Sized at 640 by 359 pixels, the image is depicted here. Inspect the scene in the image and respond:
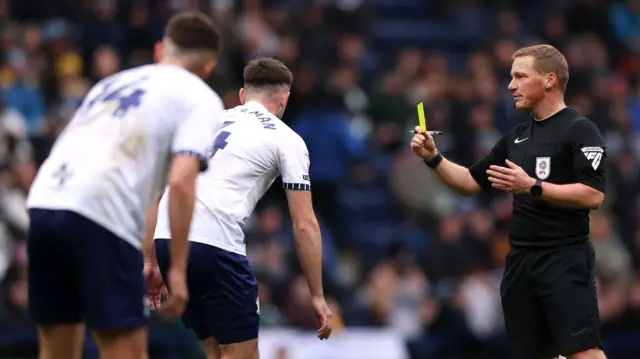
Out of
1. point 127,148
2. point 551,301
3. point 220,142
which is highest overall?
point 127,148

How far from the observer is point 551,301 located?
8211 mm

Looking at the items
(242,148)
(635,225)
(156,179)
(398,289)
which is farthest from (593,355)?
(635,225)

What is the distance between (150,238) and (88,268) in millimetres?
1811

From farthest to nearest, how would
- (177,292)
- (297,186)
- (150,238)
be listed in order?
(297,186), (150,238), (177,292)

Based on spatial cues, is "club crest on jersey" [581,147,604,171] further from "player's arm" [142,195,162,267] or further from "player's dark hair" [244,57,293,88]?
"player's arm" [142,195,162,267]

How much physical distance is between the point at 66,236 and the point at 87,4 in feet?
41.6

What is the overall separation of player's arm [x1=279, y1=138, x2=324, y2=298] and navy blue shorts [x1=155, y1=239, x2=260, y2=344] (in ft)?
1.37

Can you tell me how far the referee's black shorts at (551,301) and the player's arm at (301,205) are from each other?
1366mm

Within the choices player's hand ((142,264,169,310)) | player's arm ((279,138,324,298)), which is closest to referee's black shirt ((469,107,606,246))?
player's arm ((279,138,324,298))

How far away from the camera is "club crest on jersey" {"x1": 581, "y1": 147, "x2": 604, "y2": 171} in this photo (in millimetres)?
8094

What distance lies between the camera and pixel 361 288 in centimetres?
1639

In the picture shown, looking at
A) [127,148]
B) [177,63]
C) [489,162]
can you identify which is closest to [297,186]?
[489,162]

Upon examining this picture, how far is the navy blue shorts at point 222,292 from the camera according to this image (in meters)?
7.99

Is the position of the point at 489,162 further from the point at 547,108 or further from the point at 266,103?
the point at 266,103
